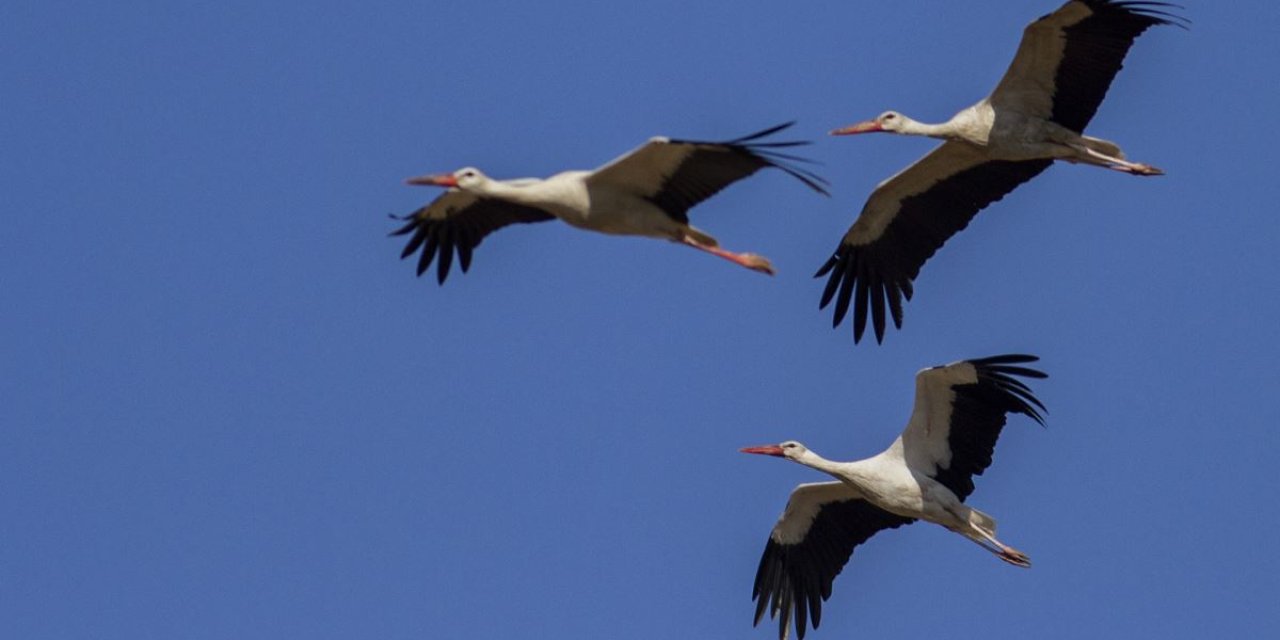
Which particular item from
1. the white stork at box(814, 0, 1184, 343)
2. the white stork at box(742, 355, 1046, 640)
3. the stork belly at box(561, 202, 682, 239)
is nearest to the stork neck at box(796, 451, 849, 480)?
the white stork at box(742, 355, 1046, 640)

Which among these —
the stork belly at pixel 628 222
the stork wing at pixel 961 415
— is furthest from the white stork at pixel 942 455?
the stork belly at pixel 628 222

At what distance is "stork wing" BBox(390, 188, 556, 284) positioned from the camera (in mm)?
17719

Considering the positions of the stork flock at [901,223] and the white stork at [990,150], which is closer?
the stork flock at [901,223]

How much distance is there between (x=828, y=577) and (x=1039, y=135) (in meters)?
3.46

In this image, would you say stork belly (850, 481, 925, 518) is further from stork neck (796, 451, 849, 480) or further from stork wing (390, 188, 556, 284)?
stork wing (390, 188, 556, 284)

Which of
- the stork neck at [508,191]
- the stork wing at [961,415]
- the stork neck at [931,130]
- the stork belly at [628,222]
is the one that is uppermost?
A: the stork neck at [931,130]

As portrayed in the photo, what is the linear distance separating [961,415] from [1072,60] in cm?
259

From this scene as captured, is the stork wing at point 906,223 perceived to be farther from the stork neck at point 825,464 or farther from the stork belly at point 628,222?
the stork belly at point 628,222

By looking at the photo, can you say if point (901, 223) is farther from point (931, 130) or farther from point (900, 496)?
point (900, 496)

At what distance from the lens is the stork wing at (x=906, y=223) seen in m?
18.9

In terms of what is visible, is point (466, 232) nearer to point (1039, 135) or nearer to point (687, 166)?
point (687, 166)

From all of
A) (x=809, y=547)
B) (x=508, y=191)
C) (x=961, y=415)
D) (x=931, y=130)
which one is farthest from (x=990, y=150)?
(x=508, y=191)

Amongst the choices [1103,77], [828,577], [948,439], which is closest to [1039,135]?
[1103,77]

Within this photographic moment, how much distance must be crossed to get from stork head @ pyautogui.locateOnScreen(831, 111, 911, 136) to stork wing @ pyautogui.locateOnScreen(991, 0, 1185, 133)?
0.94m
